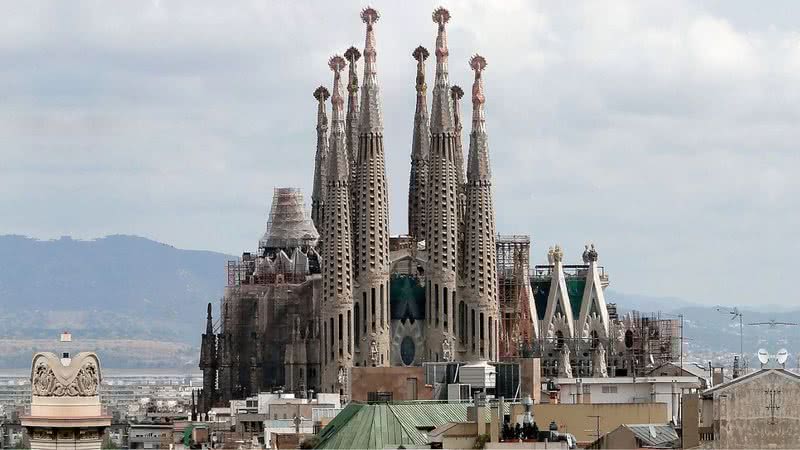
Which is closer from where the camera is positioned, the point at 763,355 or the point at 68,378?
the point at 68,378

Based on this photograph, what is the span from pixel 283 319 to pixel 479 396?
82.4 m

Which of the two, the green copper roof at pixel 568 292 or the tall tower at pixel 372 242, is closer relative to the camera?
the tall tower at pixel 372 242

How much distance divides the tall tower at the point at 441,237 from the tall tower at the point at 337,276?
397 cm

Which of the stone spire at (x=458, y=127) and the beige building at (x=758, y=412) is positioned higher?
the stone spire at (x=458, y=127)

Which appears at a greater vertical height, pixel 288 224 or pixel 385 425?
pixel 288 224

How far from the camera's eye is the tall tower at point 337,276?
477 ft

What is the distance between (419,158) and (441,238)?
6.25 meters

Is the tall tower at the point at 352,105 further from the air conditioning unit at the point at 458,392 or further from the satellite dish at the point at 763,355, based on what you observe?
the satellite dish at the point at 763,355

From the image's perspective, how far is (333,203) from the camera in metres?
145

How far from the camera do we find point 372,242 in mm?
146125

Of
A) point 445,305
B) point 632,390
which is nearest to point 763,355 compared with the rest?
point 632,390

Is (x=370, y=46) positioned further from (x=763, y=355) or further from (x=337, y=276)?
(x=763, y=355)

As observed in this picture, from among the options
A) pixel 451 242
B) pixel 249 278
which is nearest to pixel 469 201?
pixel 451 242

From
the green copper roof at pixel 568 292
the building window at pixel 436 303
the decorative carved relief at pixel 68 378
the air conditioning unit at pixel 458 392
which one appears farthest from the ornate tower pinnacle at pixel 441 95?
the decorative carved relief at pixel 68 378
